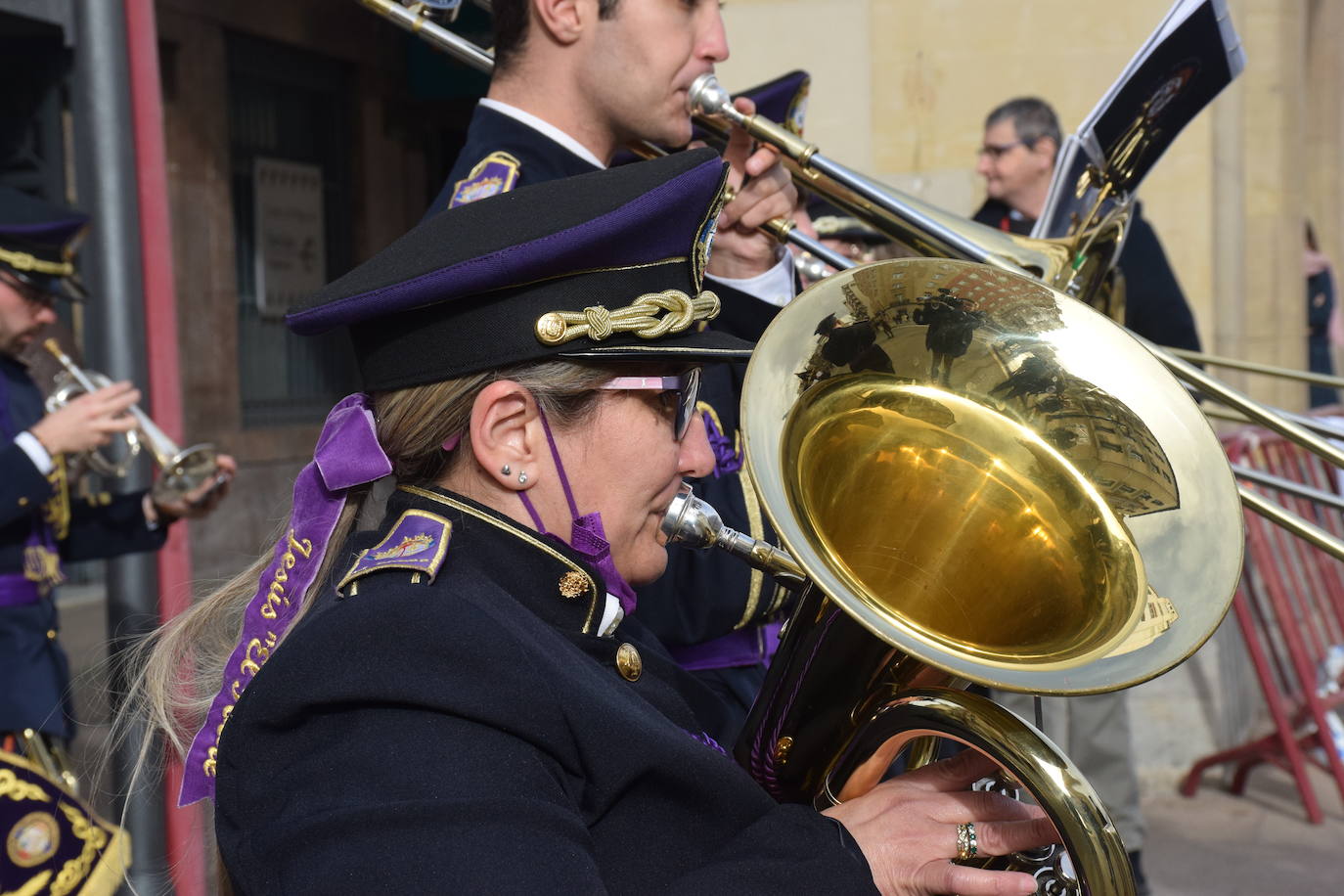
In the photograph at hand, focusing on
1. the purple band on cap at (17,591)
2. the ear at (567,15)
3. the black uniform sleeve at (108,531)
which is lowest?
the purple band on cap at (17,591)

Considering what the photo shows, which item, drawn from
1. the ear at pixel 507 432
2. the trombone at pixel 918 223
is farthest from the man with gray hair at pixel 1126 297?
the ear at pixel 507 432

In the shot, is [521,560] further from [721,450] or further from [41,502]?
[41,502]

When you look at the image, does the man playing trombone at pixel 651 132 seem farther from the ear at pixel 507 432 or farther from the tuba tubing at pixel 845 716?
the ear at pixel 507 432

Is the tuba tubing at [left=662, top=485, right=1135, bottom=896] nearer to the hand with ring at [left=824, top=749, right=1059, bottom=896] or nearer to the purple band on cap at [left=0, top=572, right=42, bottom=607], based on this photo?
the hand with ring at [left=824, top=749, right=1059, bottom=896]

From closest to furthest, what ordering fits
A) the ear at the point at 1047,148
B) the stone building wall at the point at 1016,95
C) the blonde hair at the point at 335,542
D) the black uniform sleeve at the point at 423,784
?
the black uniform sleeve at the point at 423,784, the blonde hair at the point at 335,542, the ear at the point at 1047,148, the stone building wall at the point at 1016,95

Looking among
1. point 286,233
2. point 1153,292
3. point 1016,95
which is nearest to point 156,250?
point 1153,292

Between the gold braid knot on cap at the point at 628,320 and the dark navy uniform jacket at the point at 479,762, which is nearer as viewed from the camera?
the dark navy uniform jacket at the point at 479,762

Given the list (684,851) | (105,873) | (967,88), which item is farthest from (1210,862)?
(684,851)

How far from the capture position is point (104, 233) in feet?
11.2

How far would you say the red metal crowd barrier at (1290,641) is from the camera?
192 inches

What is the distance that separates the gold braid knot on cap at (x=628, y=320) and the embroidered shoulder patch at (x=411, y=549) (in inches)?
8.7

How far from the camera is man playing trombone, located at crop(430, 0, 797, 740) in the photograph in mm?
2240

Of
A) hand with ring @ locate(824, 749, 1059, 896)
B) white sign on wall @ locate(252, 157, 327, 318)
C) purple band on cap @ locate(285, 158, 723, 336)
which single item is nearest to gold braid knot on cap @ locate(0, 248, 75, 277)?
purple band on cap @ locate(285, 158, 723, 336)

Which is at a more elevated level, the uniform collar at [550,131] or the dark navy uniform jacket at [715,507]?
the uniform collar at [550,131]
